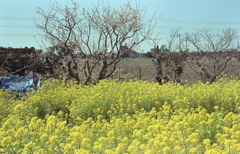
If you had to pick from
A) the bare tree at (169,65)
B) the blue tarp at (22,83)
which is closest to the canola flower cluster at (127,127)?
the blue tarp at (22,83)

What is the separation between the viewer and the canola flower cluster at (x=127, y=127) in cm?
283

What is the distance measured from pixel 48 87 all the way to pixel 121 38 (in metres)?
3.26

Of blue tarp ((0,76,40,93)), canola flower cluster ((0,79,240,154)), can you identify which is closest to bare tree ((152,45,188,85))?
canola flower cluster ((0,79,240,154))

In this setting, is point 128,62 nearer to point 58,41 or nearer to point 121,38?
point 121,38

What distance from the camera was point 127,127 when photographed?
3865 millimetres

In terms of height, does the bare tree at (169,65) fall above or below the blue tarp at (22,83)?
above

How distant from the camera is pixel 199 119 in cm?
412

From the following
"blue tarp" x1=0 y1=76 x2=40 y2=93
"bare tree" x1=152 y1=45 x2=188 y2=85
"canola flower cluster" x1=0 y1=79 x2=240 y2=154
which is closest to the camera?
"canola flower cluster" x1=0 y1=79 x2=240 y2=154

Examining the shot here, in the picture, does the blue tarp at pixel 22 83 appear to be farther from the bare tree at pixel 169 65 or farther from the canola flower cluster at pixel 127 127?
the bare tree at pixel 169 65

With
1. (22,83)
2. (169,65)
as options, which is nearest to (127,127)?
(22,83)

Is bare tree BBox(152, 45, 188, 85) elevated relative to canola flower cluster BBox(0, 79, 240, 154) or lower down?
elevated

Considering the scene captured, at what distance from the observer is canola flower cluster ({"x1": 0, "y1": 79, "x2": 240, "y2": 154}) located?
2832mm

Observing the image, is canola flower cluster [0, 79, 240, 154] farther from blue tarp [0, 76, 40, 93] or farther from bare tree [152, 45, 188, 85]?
bare tree [152, 45, 188, 85]

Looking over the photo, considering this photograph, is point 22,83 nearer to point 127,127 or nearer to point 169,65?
point 169,65
